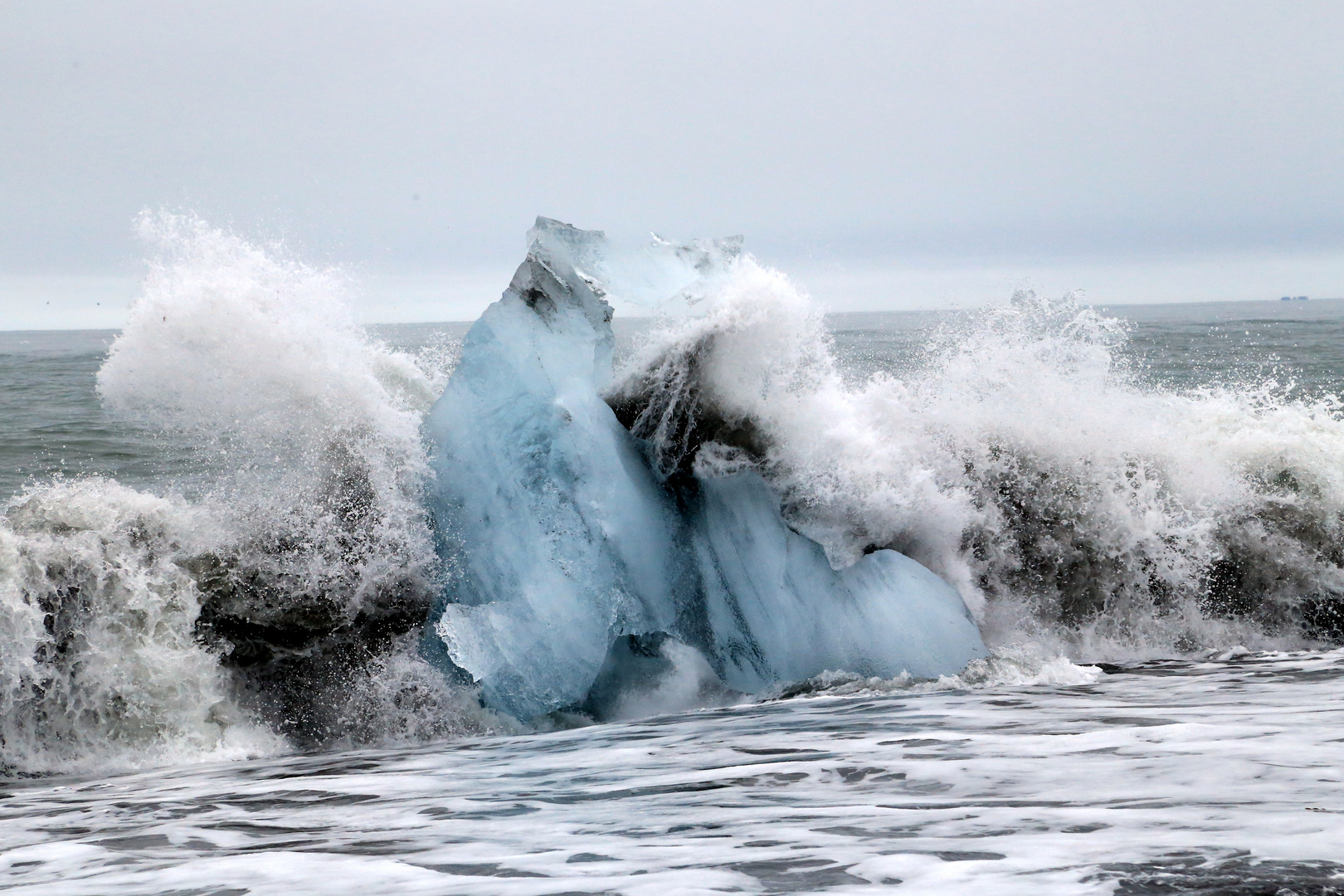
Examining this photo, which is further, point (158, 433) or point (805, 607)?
point (158, 433)

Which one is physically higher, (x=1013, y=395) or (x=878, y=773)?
(x=1013, y=395)

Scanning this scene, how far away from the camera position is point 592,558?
5.05 meters

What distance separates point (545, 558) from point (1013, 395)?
3268 millimetres

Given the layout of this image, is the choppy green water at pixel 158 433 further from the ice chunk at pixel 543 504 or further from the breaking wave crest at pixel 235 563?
the ice chunk at pixel 543 504

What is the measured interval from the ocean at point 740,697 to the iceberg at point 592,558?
161 millimetres

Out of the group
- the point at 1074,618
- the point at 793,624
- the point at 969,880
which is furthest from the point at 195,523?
the point at 1074,618

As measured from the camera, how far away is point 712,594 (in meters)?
5.29

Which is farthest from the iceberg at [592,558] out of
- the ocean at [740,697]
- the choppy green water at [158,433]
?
the choppy green water at [158,433]

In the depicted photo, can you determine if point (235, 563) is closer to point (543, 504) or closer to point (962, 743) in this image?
point (543, 504)

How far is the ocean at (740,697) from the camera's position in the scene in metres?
2.89

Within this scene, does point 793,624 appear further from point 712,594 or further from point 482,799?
point 482,799

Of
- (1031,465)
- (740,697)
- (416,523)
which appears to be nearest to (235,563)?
(416,523)

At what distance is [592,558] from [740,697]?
3.14ft

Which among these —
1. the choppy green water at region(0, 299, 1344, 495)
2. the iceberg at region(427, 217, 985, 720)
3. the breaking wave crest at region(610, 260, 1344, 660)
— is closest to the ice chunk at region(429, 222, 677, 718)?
the iceberg at region(427, 217, 985, 720)
